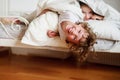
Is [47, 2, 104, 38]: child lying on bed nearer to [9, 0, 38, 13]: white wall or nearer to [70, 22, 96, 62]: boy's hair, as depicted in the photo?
[70, 22, 96, 62]: boy's hair

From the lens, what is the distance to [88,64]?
1858 mm

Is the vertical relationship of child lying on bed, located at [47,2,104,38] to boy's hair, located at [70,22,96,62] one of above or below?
above

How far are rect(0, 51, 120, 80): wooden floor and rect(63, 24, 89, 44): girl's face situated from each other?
0.31 m

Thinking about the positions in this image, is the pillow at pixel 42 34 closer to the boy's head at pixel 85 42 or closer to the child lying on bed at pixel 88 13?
the boy's head at pixel 85 42

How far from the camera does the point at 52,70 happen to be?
1.63m

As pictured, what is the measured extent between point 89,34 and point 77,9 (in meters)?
0.24

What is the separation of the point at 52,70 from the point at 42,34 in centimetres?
36

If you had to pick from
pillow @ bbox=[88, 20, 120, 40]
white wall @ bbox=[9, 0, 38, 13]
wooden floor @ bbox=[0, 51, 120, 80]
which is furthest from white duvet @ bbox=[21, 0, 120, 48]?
white wall @ bbox=[9, 0, 38, 13]

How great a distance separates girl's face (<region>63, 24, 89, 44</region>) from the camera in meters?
1.27

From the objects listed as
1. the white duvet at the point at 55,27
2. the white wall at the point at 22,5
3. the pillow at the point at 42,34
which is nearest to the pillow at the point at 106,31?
the white duvet at the point at 55,27

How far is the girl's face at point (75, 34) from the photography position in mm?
1267

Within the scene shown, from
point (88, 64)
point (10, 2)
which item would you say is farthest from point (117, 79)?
point (10, 2)

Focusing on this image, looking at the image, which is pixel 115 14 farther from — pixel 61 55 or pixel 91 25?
pixel 61 55

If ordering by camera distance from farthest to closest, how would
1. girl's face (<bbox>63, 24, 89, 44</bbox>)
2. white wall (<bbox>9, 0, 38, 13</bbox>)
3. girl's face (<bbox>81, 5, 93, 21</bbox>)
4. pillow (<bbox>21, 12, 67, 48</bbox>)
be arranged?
white wall (<bbox>9, 0, 38, 13</bbox>) → girl's face (<bbox>81, 5, 93, 21</bbox>) → pillow (<bbox>21, 12, 67, 48</bbox>) → girl's face (<bbox>63, 24, 89, 44</bbox>)
